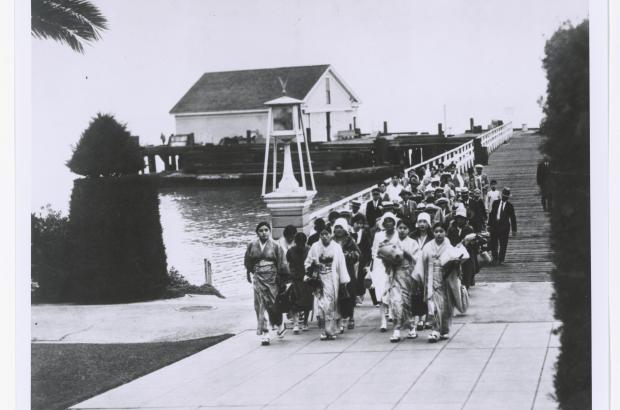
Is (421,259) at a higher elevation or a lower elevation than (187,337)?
higher

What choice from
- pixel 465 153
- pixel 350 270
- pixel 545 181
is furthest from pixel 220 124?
pixel 545 181

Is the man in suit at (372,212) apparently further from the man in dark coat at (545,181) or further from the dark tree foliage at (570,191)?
the dark tree foliage at (570,191)

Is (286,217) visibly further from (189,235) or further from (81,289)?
(189,235)

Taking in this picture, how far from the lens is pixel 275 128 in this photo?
15078 mm

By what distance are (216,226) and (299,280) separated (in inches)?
498

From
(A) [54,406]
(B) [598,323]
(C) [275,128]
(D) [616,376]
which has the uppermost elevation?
(C) [275,128]

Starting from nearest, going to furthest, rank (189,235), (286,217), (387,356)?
1. (387,356)
2. (286,217)
3. (189,235)

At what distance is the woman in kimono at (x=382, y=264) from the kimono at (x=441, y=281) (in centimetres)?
60

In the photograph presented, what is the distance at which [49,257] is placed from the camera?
1456 cm

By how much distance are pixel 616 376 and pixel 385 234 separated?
14.9ft

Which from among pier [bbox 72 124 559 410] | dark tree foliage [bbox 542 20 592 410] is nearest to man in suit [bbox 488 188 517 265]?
pier [bbox 72 124 559 410]

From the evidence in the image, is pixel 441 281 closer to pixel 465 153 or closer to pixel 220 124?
pixel 465 153

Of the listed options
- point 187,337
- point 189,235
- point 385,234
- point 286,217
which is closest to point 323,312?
point 385,234

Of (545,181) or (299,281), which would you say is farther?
(299,281)
